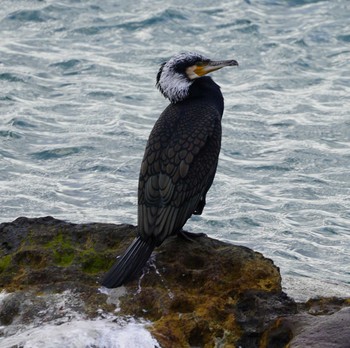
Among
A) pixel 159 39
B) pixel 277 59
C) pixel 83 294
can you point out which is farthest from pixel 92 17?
pixel 83 294

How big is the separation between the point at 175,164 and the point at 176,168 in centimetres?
3

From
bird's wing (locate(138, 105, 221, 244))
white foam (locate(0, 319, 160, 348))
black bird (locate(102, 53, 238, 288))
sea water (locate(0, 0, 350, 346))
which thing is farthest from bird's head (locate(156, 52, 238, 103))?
white foam (locate(0, 319, 160, 348))

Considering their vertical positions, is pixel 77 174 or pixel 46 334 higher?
pixel 46 334

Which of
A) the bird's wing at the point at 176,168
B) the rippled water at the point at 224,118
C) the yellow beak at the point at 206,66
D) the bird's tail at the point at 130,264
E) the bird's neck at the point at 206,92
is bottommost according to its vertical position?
the rippled water at the point at 224,118

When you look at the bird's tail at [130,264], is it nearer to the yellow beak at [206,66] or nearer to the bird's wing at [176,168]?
the bird's wing at [176,168]

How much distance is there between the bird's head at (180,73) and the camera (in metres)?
7.11

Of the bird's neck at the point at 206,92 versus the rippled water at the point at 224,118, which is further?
the rippled water at the point at 224,118

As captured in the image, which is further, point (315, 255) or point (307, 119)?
point (307, 119)

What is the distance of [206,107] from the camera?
23.0 ft

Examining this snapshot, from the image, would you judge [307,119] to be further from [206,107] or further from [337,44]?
[206,107]

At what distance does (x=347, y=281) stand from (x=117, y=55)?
7.26m

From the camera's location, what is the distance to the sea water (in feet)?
33.9

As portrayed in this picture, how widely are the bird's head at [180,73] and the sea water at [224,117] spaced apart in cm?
145

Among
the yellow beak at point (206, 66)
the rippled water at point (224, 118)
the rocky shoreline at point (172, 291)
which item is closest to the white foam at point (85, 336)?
the rocky shoreline at point (172, 291)
